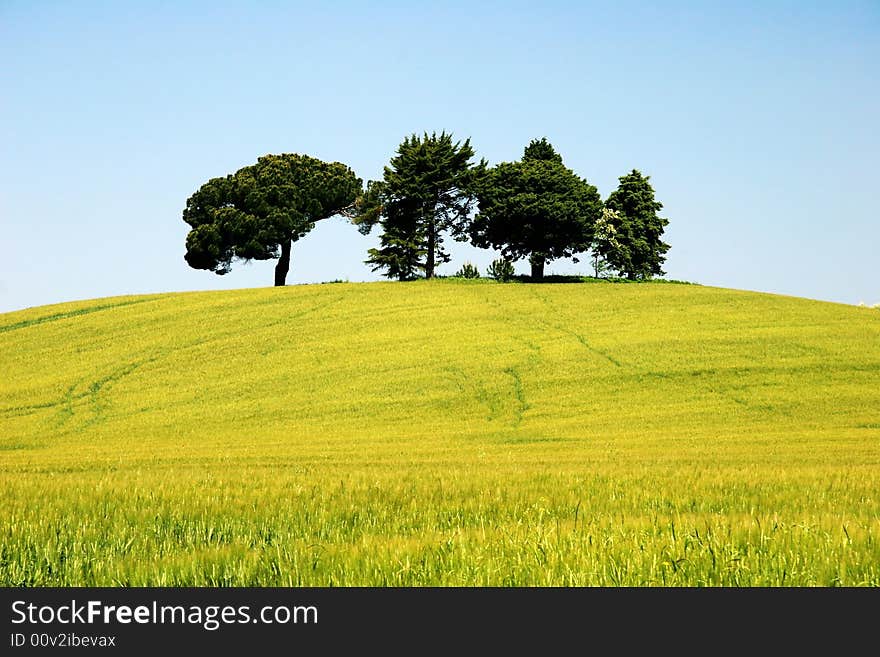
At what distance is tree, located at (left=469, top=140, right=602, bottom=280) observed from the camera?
75.4 meters

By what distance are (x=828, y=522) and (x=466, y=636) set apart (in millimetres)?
4424

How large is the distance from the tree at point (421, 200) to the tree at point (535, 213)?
226 centimetres

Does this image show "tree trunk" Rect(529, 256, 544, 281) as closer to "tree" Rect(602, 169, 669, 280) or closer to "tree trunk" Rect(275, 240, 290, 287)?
"tree" Rect(602, 169, 669, 280)

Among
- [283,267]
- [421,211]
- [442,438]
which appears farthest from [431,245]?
[442,438]

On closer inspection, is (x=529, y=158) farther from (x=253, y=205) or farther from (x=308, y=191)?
(x=253, y=205)

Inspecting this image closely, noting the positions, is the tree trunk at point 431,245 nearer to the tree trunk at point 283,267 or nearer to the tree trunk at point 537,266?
the tree trunk at point 537,266

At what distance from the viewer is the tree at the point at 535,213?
75375 mm

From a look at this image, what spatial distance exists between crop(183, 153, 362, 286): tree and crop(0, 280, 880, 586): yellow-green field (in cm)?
958

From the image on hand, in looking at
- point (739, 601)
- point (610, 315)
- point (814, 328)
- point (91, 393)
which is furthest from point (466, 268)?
point (739, 601)

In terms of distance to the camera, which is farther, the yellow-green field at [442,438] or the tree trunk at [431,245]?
the tree trunk at [431,245]

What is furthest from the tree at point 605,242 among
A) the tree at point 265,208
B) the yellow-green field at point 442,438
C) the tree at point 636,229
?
the tree at point 265,208

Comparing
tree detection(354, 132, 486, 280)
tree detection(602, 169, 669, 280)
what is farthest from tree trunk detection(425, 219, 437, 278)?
tree detection(602, 169, 669, 280)

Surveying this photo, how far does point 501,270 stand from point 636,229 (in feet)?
58.6

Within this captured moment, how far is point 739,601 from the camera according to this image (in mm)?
4715
